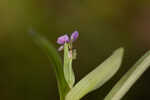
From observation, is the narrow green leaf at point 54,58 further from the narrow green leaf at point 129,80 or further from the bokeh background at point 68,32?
the bokeh background at point 68,32

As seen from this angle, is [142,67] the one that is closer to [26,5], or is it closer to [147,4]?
[26,5]

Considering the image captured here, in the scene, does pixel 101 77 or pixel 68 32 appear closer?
pixel 101 77

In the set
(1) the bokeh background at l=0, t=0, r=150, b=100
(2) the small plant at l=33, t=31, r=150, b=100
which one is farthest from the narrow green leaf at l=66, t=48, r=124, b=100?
(1) the bokeh background at l=0, t=0, r=150, b=100

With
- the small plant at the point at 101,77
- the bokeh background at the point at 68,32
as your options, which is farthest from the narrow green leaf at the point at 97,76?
the bokeh background at the point at 68,32

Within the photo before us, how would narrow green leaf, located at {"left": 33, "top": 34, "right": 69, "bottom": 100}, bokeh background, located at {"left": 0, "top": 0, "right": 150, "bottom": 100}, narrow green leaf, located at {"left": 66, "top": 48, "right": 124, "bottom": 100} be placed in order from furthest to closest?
bokeh background, located at {"left": 0, "top": 0, "right": 150, "bottom": 100}
narrow green leaf, located at {"left": 66, "top": 48, "right": 124, "bottom": 100}
narrow green leaf, located at {"left": 33, "top": 34, "right": 69, "bottom": 100}

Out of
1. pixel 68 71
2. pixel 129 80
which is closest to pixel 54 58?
pixel 68 71

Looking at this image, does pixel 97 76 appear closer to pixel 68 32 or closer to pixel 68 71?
pixel 68 71

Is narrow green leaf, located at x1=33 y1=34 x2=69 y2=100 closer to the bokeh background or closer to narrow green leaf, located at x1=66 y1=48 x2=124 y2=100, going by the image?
narrow green leaf, located at x1=66 y1=48 x2=124 y2=100
